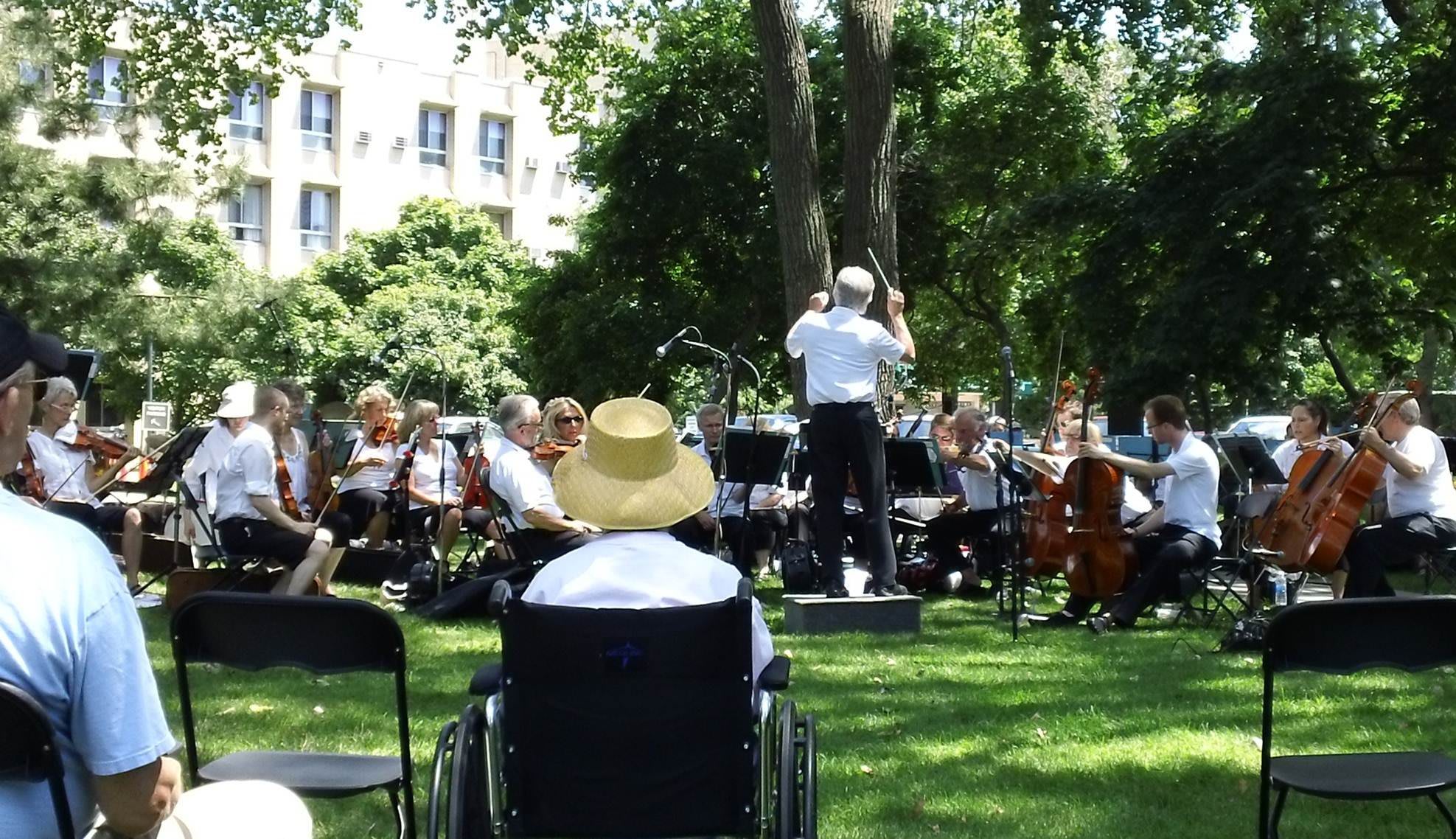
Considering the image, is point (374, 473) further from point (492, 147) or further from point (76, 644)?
point (492, 147)

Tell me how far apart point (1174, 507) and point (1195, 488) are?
0.17 meters

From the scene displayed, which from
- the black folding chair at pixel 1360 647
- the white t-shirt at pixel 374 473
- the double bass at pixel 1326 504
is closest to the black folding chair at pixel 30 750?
the black folding chair at pixel 1360 647

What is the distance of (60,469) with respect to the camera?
37.0 ft

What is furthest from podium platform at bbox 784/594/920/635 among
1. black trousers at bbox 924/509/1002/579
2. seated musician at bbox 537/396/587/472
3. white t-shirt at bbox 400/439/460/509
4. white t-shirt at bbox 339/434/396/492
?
white t-shirt at bbox 339/434/396/492

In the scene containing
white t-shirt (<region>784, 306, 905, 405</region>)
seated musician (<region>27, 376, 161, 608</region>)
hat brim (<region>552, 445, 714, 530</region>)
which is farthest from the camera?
seated musician (<region>27, 376, 161, 608</region>)

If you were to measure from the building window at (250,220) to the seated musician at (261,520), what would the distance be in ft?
152

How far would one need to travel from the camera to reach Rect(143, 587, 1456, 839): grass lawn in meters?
5.51

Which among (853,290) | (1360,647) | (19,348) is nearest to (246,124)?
(853,290)

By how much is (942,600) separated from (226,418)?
5.28 meters

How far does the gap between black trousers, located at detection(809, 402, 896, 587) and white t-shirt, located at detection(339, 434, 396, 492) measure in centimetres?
439

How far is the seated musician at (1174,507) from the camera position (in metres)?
10.0

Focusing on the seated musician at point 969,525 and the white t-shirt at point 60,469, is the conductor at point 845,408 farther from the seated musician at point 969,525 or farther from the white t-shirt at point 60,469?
the white t-shirt at point 60,469

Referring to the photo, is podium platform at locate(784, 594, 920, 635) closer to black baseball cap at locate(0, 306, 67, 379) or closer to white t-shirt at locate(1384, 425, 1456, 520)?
white t-shirt at locate(1384, 425, 1456, 520)

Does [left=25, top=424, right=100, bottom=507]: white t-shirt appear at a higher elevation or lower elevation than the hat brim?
lower
